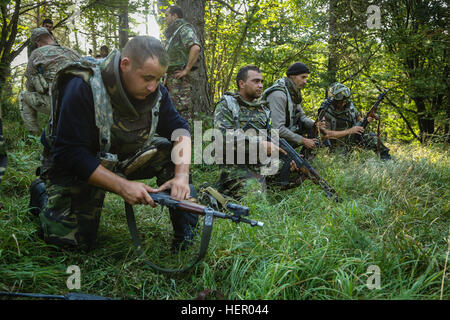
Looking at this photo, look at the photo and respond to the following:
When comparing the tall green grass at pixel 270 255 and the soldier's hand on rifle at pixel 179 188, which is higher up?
the soldier's hand on rifle at pixel 179 188

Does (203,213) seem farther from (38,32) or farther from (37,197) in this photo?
(38,32)

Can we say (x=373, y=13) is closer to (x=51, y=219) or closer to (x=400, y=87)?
(x=400, y=87)

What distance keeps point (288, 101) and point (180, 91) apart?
1765 mm

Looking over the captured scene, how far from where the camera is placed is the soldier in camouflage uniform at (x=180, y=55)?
4945 millimetres

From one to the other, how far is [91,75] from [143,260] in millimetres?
1303

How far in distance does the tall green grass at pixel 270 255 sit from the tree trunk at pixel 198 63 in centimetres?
306

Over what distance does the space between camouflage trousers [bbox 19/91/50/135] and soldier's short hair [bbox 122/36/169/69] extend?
3.63 meters

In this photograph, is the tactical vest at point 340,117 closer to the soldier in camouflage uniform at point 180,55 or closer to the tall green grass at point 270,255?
the soldier in camouflage uniform at point 180,55

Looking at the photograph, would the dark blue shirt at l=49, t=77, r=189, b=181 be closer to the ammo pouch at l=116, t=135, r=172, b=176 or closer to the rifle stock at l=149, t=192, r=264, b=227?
the ammo pouch at l=116, t=135, r=172, b=176

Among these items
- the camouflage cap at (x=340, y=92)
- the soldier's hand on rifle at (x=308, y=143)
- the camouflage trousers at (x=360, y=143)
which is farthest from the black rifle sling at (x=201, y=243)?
the camouflage cap at (x=340, y=92)

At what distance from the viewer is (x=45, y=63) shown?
15.1 ft

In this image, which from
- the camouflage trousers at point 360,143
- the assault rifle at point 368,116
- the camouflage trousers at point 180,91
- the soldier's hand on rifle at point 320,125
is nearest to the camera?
the soldier's hand on rifle at point 320,125

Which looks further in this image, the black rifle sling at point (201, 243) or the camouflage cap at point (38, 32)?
the camouflage cap at point (38, 32)

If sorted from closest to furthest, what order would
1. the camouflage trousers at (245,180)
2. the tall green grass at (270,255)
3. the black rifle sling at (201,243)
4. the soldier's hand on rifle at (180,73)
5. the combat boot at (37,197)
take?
the tall green grass at (270,255) < the black rifle sling at (201,243) < the combat boot at (37,197) < the camouflage trousers at (245,180) < the soldier's hand on rifle at (180,73)
